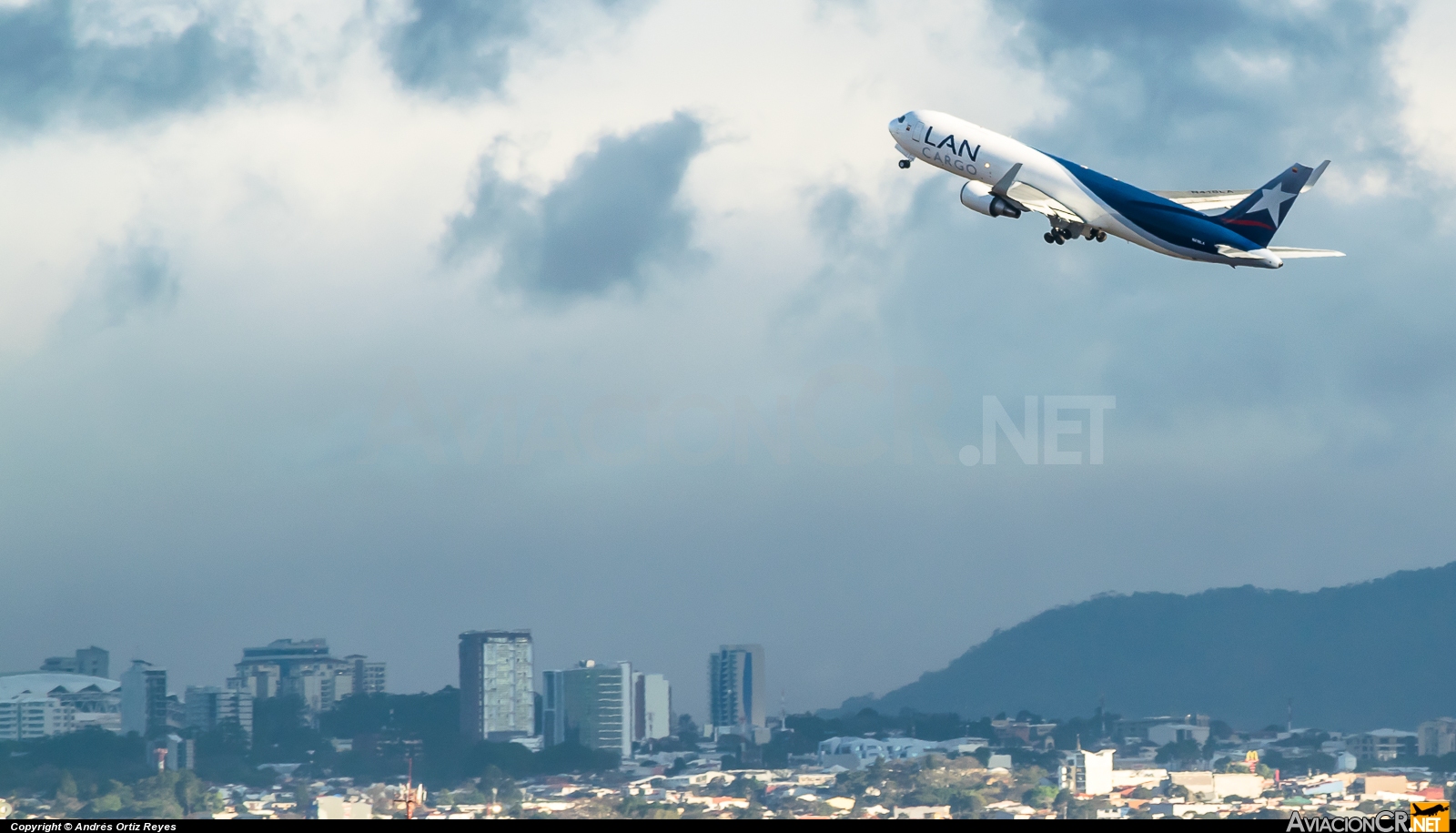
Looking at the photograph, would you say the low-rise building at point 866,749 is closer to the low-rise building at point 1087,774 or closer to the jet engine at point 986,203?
the low-rise building at point 1087,774

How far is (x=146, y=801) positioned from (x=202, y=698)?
3767 centimetres

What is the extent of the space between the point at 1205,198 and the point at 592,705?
11116 cm

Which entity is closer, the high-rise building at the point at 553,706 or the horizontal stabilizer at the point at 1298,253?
the horizontal stabilizer at the point at 1298,253

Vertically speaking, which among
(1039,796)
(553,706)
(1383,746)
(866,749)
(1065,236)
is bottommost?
(1039,796)

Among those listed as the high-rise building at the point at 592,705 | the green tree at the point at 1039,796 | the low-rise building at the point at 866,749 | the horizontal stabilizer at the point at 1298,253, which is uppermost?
the horizontal stabilizer at the point at 1298,253

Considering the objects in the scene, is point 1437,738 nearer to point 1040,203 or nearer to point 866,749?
point 866,749

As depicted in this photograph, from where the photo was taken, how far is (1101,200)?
293 feet

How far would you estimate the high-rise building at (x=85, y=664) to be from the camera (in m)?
186

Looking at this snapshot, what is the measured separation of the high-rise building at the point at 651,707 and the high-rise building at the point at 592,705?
901 millimetres

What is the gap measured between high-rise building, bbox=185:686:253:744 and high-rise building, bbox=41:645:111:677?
13329 millimetres

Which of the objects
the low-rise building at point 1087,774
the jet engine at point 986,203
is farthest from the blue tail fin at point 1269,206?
the low-rise building at point 1087,774
